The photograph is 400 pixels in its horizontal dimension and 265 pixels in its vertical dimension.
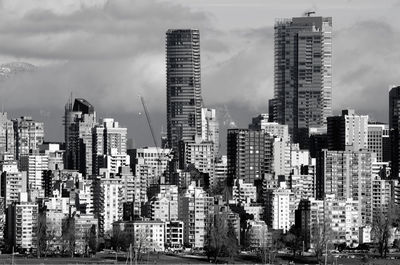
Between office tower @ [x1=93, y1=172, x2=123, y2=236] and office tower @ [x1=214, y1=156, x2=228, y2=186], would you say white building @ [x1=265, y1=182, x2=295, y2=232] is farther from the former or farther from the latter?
office tower @ [x1=214, y1=156, x2=228, y2=186]

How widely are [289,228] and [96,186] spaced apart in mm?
16832

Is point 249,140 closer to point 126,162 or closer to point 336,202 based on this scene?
point 126,162

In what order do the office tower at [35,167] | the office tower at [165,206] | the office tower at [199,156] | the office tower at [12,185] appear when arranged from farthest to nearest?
1. the office tower at [199,156]
2. the office tower at [35,167]
3. the office tower at [12,185]
4. the office tower at [165,206]

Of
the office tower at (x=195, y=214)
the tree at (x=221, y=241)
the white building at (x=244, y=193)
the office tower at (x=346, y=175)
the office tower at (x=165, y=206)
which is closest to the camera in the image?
the tree at (x=221, y=241)

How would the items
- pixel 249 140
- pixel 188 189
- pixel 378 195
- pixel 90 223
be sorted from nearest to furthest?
1. pixel 90 223
2. pixel 188 189
3. pixel 378 195
4. pixel 249 140

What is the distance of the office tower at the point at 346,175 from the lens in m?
161

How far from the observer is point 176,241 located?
136500 mm

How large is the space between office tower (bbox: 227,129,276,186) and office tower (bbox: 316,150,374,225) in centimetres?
981

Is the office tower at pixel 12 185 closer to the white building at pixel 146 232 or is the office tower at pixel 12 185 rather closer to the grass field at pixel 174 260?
the white building at pixel 146 232

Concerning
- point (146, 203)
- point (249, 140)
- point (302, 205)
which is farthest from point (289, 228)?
point (249, 140)

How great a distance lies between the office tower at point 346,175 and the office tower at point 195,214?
15801 mm

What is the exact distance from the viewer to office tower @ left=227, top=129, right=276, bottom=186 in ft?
586

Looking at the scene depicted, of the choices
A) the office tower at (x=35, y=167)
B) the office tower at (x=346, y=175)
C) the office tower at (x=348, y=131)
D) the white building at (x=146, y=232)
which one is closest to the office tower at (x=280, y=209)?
the office tower at (x=346, y=175)

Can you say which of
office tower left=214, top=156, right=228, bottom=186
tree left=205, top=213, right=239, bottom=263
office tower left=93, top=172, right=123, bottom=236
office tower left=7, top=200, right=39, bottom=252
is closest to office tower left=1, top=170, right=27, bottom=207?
office tower left=93, top=172, right=123, bottom=236
